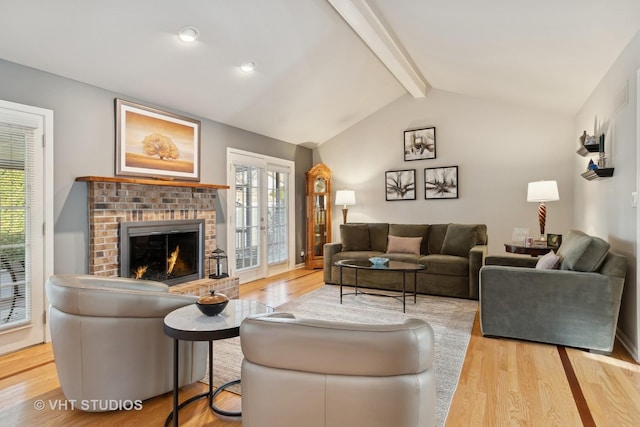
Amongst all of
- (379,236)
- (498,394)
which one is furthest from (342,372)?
(379,236)

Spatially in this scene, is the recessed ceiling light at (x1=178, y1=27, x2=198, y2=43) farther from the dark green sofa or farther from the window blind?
the dark green sofa

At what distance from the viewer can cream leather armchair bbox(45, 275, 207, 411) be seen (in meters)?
1.85

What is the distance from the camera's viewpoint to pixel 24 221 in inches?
116

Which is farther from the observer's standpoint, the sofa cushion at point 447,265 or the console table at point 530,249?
the sofa cushion at point 447,265

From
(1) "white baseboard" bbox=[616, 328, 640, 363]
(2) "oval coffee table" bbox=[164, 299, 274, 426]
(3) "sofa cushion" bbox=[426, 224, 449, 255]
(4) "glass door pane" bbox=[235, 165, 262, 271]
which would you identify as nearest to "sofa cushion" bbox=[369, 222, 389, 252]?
(3) "sofa cushion" bbox=[426, 224, 449, 255]

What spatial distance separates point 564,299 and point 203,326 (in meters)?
2.71

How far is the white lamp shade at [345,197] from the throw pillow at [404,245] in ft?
3.85

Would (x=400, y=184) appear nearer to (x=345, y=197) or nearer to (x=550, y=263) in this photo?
(x=345, y=197)

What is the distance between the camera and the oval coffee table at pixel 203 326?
1646mm

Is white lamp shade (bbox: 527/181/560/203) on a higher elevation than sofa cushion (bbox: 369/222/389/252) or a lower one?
higher

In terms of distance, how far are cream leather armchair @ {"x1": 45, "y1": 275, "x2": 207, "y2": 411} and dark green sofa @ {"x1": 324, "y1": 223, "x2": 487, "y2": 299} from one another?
10.7 ft

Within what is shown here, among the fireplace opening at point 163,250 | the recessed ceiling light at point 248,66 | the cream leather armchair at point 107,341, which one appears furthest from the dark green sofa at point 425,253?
the cream leather armchair at point 107,341

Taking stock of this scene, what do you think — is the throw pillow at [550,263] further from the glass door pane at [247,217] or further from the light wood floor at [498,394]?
the glass door pane at [247,217]

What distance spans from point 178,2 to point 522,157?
485cm
